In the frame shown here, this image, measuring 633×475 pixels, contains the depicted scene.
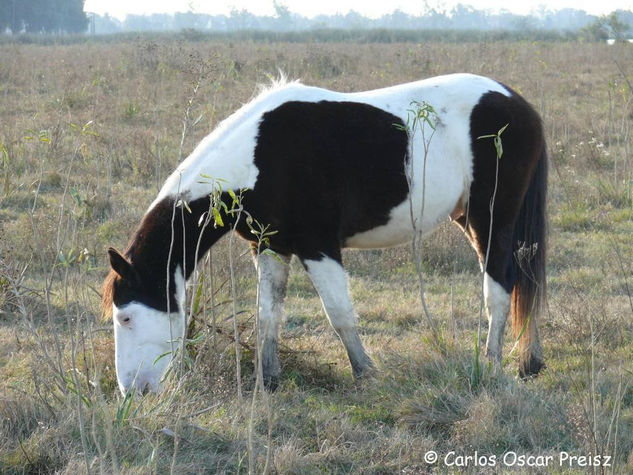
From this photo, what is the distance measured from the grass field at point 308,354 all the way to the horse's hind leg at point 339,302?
0.13 meters

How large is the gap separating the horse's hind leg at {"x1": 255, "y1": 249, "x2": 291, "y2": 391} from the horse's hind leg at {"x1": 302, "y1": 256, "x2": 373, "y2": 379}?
0.32 m

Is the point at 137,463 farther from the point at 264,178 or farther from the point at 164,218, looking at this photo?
the point at 264,178

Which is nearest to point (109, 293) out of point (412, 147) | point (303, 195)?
point (303, 195)

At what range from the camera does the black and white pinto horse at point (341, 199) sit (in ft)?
13.8

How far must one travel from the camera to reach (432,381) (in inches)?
161

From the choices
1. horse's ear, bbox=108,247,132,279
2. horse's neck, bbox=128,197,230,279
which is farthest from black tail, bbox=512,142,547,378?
horse's ear, bbox=108,247,132,279

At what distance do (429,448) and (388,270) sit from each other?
→ 3338 millimetres

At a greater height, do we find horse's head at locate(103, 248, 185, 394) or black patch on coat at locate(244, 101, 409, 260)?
black patch on coat at locate(244, 101, 409, 260)

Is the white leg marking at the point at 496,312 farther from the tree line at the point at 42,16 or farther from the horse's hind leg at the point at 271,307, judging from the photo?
the tree line at the point at 42,16

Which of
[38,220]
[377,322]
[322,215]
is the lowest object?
[377,322]

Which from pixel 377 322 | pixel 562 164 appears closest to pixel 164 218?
pixel 377 322

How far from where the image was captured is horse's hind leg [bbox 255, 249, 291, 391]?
4.76 metres

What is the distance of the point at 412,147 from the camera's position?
4.70 meters

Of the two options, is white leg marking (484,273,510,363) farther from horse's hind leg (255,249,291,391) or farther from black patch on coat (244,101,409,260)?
horse's hind leg (255,249,291,391)
